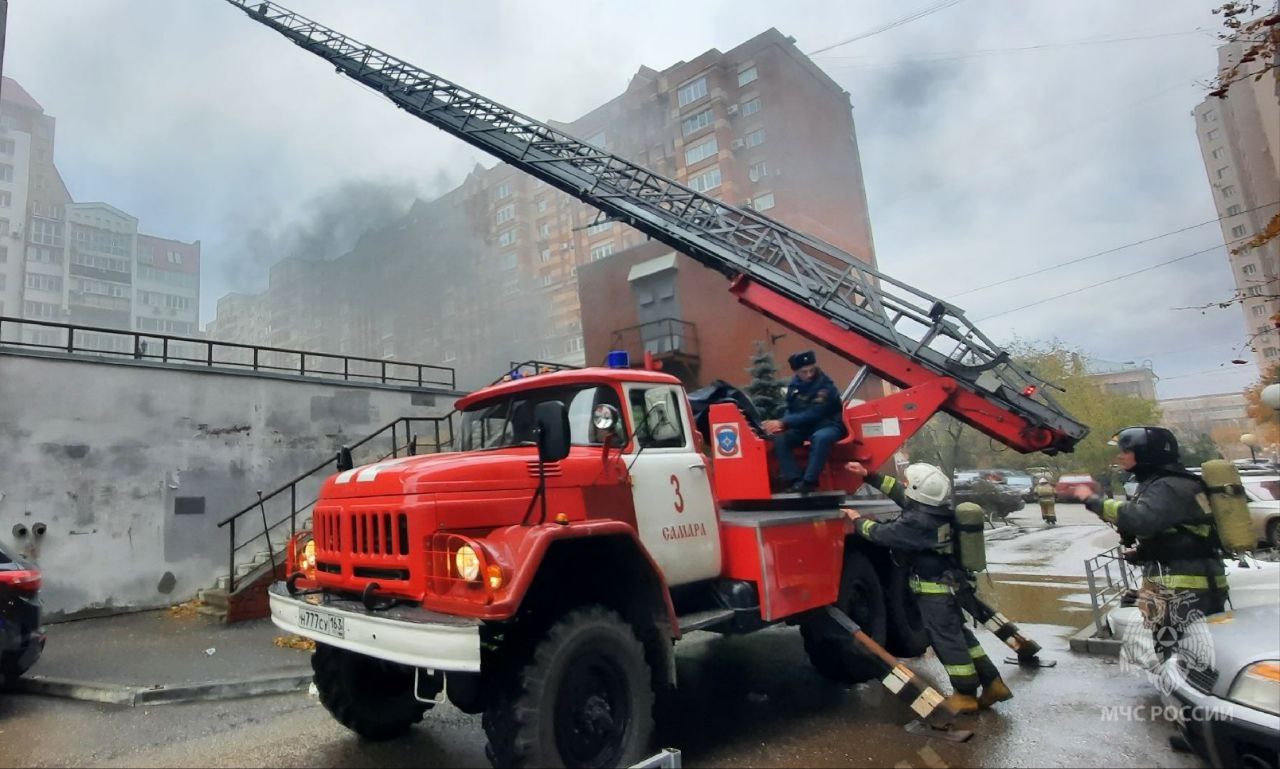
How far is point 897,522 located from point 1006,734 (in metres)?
1.40

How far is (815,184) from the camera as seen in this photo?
29.5 meters

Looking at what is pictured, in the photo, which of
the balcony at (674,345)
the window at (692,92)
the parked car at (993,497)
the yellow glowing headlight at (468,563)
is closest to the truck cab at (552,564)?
the yellow glowing headlight at (468,563)

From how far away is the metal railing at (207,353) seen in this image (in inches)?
404

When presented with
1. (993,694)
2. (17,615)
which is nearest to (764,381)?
(993,694)

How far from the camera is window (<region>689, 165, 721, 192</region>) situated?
33.1 metres

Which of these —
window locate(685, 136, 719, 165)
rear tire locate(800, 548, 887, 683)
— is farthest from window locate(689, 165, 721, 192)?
rear tire locate(800, 548, 887, 683)

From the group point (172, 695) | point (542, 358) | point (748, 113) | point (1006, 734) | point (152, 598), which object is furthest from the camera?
point (542, 358)

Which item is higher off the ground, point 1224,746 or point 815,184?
point 815,184

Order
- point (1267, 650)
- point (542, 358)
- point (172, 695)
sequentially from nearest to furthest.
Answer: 1. point (1267, 650)
2. point (172, 695)
3. point (542, 358)

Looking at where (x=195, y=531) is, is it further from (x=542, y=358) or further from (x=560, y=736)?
(x=542, y=358)

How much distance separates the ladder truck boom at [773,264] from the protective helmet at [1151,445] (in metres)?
2.45

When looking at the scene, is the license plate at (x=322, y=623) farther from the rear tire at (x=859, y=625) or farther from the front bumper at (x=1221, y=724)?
the front bumper at (x=1221, y=724)

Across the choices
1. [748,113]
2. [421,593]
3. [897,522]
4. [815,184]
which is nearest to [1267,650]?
[897,522]

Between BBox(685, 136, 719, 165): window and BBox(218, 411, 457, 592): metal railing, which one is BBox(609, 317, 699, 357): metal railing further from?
BBox(685, 136, 719, 165): window
